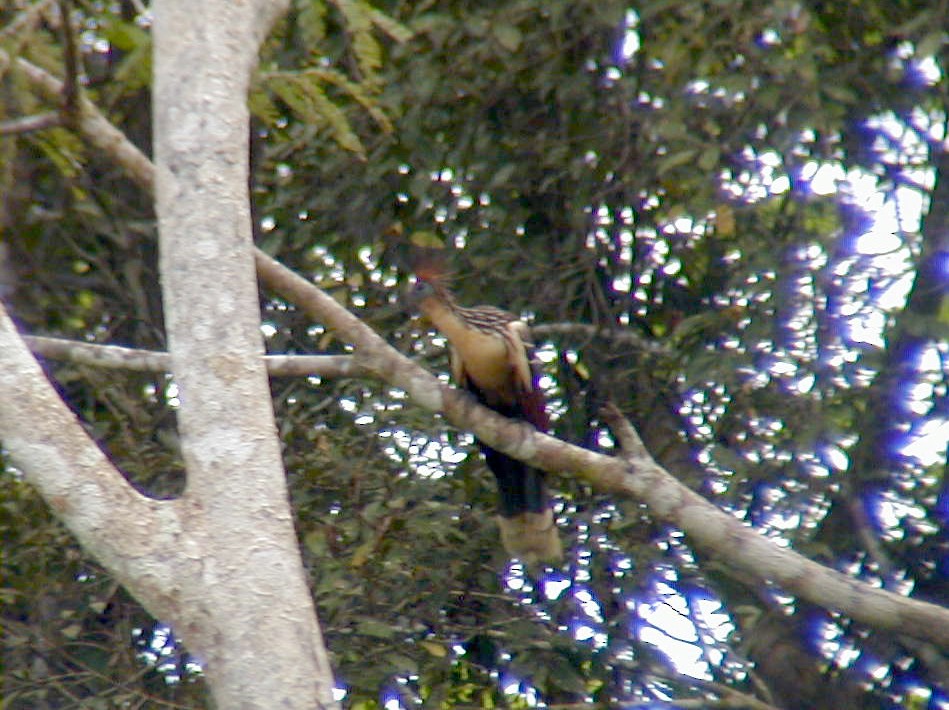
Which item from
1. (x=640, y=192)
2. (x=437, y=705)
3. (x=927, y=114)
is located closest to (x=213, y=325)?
(x=437, y=705)

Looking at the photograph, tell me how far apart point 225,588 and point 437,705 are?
1587mm

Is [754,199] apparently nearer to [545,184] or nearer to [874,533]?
[545,184]

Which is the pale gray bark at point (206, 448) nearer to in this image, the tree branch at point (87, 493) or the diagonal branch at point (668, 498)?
the tree branch at point (87, 493)

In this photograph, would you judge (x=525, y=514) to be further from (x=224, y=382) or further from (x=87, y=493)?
(x=87, y=493)

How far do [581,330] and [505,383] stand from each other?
0.90 feet

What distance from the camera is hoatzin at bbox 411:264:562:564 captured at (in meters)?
4.29

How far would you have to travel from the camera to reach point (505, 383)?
439 cm

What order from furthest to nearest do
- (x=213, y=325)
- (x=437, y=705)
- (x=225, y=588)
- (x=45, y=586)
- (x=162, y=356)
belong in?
(x=45, y=586), (x=437, y=705), (x=162, y=356), (x=213, y=325), (x=225, y=588)

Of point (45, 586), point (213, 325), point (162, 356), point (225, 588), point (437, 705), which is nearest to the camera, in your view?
point (225, 588)

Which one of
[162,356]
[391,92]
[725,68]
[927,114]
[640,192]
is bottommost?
[162,356]

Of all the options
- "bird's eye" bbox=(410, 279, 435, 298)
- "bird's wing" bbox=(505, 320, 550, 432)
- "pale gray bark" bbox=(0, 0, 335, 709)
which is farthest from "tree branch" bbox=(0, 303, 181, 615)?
"bird's wing" bbox=(505, 320, 550, 432)

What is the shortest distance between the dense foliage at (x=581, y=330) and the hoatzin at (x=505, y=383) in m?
0.20

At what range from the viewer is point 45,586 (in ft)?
14.9

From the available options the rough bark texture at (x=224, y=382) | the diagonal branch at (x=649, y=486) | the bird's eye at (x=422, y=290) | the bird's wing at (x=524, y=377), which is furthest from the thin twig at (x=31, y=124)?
the bird's wing at (x=524, y=377)
